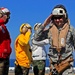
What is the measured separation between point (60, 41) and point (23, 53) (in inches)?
144

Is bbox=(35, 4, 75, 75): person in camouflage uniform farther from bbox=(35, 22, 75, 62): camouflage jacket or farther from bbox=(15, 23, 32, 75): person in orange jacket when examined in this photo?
bbox=(15, 23, 32, 75): person in orange jacket

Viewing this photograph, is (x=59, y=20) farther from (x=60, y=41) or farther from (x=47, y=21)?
(x=60, y=41)

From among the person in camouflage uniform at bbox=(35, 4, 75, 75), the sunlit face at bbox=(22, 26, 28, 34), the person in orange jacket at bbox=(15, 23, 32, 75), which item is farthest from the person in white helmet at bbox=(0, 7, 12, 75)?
the sunlit face at bbox=(22, 26, 28, 34)

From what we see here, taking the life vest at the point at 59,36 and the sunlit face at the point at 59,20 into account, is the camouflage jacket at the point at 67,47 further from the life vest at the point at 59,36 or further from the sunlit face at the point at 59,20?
the sunlit face at the point at 59,20

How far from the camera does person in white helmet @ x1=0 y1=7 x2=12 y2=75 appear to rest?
8430mm

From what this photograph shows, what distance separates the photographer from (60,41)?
23.0 feet

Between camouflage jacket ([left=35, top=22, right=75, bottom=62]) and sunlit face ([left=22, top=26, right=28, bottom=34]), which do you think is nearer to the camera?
camouflage jacket ([left=35, top=22, right=75, bottom=62])

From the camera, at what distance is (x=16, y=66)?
10.7 m

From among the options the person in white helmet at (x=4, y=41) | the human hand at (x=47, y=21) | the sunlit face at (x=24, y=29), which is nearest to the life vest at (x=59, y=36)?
the human hand at (x=47, y=21)

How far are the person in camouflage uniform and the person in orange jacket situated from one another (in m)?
3.33

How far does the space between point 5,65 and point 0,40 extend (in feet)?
2.06

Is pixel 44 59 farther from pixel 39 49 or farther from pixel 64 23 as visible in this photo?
pixel 64 23

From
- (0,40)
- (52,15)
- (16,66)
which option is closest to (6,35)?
(0,40)

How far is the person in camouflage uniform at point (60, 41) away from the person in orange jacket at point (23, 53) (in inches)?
131
